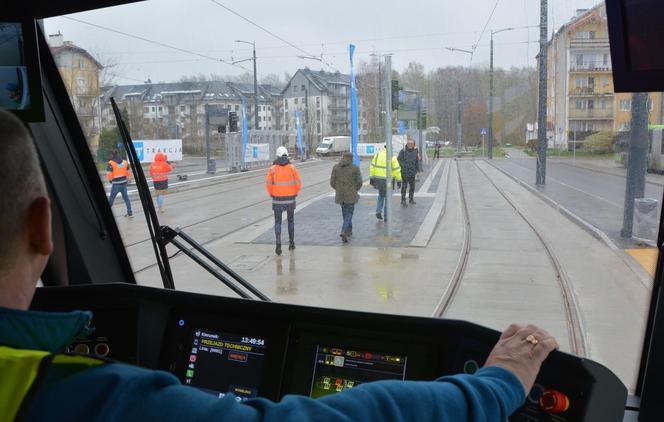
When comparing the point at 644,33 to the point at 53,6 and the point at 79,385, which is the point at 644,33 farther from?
the point at 53,6

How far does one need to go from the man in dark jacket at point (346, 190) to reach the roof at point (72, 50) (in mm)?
1396

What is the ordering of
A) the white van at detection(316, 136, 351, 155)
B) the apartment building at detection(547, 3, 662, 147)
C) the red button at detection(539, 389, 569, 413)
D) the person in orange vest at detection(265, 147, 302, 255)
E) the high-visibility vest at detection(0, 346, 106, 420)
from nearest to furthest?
the high-visibility vest at detection(0, 346, 106, 420) < the red button at detection(539, 389, 569, 413) < the apartment building at detection(547, 3, 662, 147) < the white van at detection(316, 136, 351, 155) < the person in orange vest at detection(265, 147, 302, 255)

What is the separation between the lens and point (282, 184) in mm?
3512

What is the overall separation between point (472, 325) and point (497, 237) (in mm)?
1763

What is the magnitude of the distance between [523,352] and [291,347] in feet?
3.45

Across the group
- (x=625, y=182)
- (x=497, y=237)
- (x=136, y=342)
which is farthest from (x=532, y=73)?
(x=136, y=342)

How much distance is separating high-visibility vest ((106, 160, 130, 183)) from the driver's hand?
6.52 ft

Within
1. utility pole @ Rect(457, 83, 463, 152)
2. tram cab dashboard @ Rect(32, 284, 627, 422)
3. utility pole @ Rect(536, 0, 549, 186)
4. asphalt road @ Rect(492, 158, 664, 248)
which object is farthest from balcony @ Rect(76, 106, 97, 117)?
utility pole @ Rect(536, 0, 549, 186)

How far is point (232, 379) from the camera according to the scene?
213 cm

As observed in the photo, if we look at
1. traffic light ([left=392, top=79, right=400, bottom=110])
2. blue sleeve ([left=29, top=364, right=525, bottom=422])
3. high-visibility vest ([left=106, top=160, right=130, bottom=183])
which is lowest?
blue sleeve ([left=29, top=364, right=525, bottom=422])

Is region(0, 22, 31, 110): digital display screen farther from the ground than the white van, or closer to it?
farther from the ground

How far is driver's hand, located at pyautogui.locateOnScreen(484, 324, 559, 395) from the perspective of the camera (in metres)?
1.10

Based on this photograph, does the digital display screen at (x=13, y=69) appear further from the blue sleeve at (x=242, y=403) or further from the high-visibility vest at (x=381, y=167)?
the blue sleeve at (x=242, y=403)

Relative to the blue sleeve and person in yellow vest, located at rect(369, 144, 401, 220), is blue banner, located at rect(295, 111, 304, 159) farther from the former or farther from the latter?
the blue sleeve
